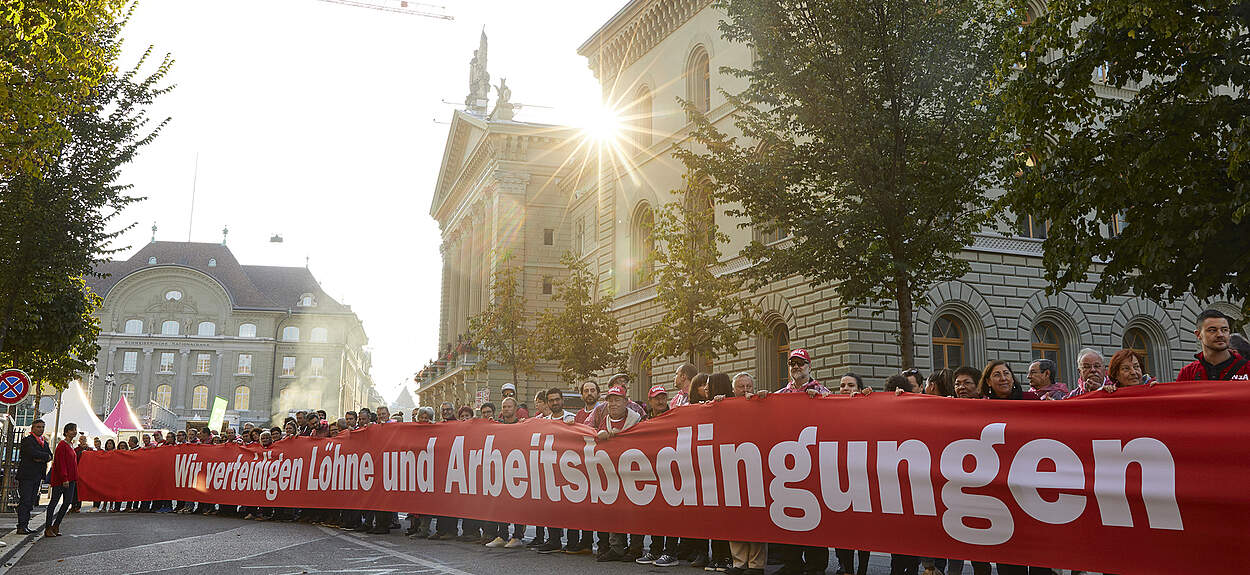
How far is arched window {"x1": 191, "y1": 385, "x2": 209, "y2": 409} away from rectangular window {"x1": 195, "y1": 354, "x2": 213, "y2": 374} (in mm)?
1495

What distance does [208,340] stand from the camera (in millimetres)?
92375

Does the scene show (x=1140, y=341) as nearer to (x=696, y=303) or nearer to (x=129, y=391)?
(x=696, y=303)

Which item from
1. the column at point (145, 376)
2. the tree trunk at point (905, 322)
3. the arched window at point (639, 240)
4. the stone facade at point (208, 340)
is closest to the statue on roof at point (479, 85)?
the stone facade at point (208, 340)

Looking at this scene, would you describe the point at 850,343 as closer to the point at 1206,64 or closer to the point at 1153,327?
the point at 1153,327

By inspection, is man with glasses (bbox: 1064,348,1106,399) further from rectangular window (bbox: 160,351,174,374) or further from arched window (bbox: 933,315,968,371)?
rectangular window (bbox: 160,351,174,374)

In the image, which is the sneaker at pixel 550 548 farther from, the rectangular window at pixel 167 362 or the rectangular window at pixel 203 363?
the rectangular window at pixel 167 362

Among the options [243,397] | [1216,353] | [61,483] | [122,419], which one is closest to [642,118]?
[122,419]

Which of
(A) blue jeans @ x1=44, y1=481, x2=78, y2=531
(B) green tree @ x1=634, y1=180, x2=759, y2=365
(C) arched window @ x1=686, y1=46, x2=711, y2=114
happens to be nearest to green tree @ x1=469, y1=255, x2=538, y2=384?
(C) arched window @ x1=686, y1=46, x2=711, y2=114

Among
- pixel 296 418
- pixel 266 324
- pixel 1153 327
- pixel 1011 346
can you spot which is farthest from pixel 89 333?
pixel 266 324

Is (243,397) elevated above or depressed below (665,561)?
above

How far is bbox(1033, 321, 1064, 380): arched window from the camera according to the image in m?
25.2

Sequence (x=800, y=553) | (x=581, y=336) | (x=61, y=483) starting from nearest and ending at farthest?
(x=800, y=553) < (x=61, y=483) < (x=581, y=336)

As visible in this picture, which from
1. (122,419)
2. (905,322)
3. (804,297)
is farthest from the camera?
(122,419)

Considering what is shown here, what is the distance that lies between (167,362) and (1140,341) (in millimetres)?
86654
